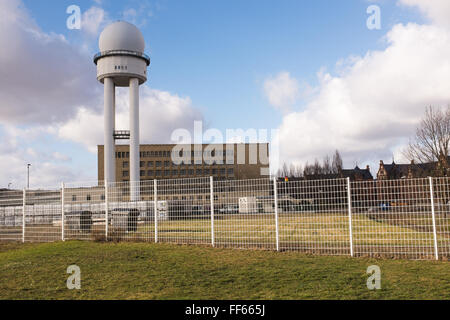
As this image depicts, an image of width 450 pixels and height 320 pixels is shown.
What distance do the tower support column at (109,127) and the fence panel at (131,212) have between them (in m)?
32.4

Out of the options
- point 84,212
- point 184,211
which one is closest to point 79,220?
point 84,212

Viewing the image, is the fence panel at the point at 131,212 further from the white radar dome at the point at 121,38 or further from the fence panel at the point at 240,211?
the white radar dome at the point at 121,38

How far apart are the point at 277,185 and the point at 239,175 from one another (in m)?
75.5

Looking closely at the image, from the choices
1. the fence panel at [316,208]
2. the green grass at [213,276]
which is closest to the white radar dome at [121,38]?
the green grass at [213,276]

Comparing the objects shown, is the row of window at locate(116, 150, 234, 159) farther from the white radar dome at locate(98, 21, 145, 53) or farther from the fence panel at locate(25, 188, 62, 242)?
the fence panel at locate(25, 188, 62, 242)

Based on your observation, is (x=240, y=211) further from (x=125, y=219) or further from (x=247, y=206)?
(x=125, y=219)

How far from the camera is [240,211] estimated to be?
35.6 feet

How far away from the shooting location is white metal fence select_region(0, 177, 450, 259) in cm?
916

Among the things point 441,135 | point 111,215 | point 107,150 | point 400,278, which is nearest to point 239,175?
point 107,150

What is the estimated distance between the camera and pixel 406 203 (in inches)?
359

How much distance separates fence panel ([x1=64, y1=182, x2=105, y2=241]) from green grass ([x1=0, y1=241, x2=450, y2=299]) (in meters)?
2.92

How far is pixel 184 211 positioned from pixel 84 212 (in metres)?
4.98

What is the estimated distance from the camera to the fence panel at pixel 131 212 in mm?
12164
